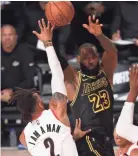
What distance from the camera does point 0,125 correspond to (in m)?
8.05

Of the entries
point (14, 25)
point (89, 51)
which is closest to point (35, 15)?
point (14, 25)

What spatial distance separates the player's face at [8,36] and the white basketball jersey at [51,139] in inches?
133

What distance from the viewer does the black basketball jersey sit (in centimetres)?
570

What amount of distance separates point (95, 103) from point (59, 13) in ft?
3.16

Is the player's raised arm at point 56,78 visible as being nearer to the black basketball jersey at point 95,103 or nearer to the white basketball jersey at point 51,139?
the white basketball jersey at point 51,139

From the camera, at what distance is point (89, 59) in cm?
567

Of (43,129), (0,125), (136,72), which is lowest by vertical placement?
(0,125)

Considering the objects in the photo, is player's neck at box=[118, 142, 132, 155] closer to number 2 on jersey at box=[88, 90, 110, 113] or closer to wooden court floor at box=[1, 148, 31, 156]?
number 2 on jersey at box=[88, 90, 110, 113]

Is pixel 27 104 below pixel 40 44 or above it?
below

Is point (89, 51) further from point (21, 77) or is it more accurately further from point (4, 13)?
point (4, 13)

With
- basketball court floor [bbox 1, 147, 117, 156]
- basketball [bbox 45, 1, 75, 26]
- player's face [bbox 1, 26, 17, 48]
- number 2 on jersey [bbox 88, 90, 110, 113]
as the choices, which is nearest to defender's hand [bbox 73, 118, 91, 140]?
number 2 on jersey [bbox 88, 90, 110, 113]

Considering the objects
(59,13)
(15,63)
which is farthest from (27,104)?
(15,63)

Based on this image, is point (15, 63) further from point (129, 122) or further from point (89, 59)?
point (129, 122)

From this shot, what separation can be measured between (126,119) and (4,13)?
4.20m
